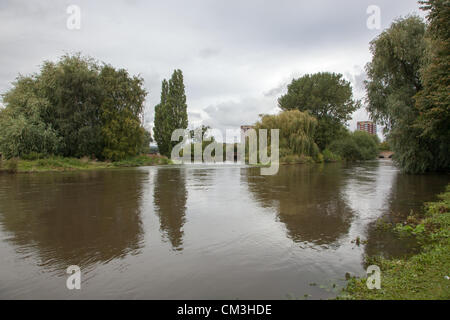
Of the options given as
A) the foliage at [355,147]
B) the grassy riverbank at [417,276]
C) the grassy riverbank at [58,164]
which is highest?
the foliage at [355,147]

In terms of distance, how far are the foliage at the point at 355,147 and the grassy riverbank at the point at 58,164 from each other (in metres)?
31.9

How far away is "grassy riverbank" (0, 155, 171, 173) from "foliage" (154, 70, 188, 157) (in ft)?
27.7

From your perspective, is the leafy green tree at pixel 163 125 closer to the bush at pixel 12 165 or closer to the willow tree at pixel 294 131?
the willow tree at pixel 294 131

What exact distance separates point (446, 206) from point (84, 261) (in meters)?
8.27

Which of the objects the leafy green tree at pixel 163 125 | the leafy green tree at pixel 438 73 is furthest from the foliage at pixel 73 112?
the leafy green tree at pixel 438 73

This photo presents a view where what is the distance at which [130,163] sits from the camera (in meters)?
30.8

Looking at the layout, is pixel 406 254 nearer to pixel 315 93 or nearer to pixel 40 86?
pixel 40 86

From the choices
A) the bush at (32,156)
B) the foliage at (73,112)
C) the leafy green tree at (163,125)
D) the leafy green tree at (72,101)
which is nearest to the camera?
the bush at (32,156)

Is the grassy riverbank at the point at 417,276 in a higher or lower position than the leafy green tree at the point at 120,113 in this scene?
lower

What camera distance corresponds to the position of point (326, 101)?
4778cm

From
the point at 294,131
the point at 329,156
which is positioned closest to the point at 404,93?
the point at 294,131

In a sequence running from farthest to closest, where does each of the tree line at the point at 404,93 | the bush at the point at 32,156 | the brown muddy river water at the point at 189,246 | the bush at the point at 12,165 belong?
the bush at the point at 32,156
the bush at the point at 12,165
the tree line at the point at 404,93
the brown muddy river water at the point at 189,246

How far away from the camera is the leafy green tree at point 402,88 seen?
57.8 ft

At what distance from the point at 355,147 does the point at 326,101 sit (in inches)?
375
